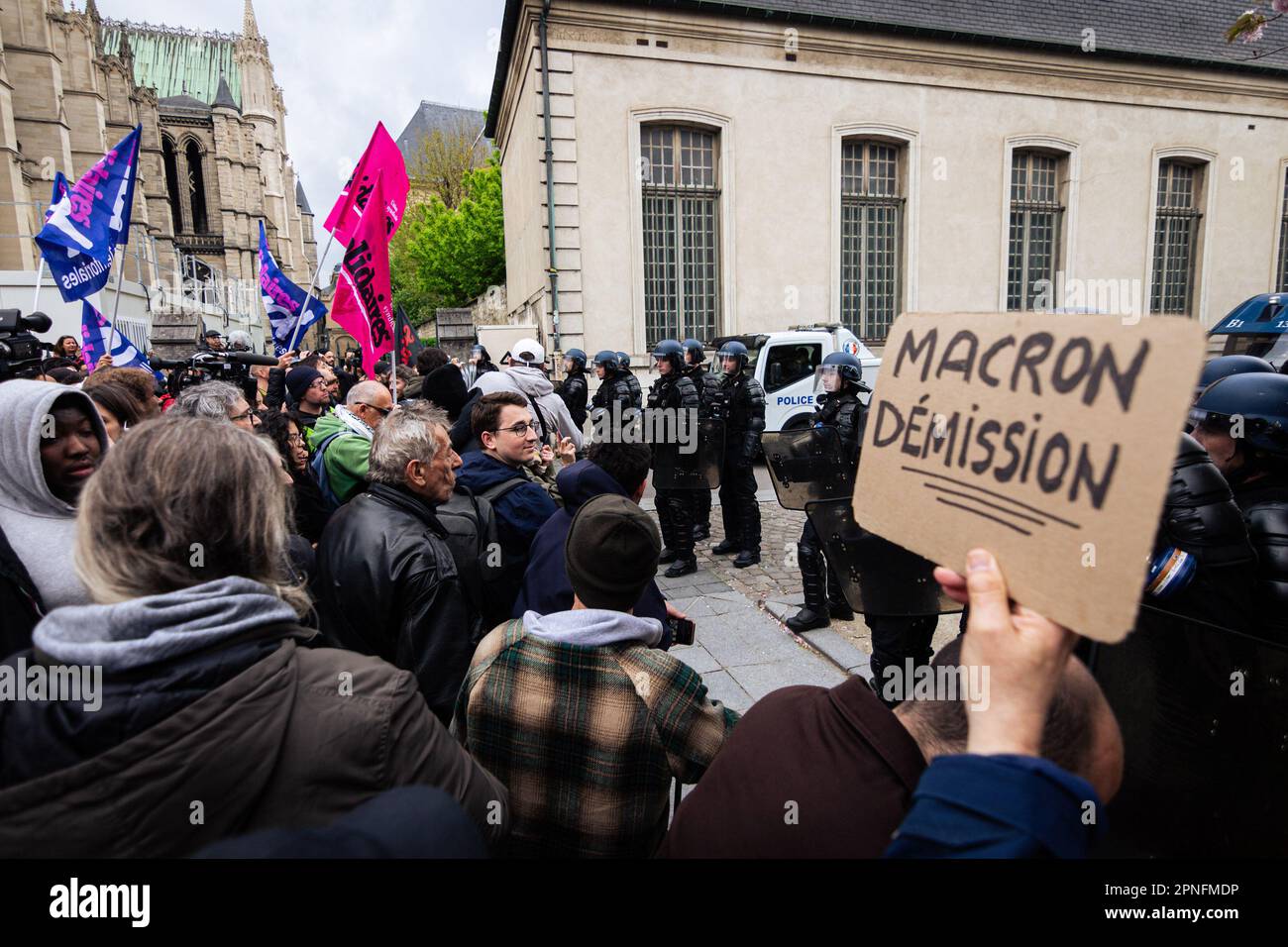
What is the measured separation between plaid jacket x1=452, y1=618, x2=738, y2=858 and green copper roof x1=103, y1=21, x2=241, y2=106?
62.0 metres

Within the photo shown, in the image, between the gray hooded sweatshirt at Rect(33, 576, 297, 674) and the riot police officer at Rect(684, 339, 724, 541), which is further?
the riot police officer at Rect(684, 339, 724, 541)

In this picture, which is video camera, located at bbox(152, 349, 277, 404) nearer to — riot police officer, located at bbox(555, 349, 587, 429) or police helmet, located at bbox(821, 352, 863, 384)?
riot police officer, located at bbox(555, 349, 587, 429)

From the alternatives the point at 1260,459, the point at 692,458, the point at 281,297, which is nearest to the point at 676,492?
the point at 692,458

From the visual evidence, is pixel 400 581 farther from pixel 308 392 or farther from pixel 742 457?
pixel 742 457

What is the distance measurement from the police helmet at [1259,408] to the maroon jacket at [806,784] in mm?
1995

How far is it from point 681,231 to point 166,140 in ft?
154

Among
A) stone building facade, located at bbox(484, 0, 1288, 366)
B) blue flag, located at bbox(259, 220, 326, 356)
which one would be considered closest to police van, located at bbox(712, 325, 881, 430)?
stone building facade, located at bbox(484, 0, 1288, 366)

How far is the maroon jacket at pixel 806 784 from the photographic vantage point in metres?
1.04

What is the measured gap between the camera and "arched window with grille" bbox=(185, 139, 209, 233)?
152ft

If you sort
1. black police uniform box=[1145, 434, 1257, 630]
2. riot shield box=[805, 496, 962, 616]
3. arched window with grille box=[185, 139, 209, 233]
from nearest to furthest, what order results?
black police uniform box=[1145, 434, 1257, 630] → riot shield box=[805, 496, 962, 616] → arched window with grille box=[185, 139, 209, 233]
